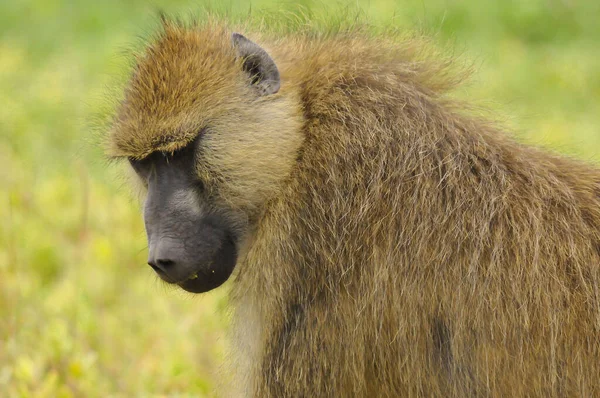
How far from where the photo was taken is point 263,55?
12.5 feet

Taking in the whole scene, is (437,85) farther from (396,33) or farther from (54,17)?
(54,17)

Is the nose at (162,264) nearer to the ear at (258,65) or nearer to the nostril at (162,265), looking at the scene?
the nostril at (162,265)

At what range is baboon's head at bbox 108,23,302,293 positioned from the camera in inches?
144

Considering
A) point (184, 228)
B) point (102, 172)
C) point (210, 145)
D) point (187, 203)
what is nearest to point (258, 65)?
point (210, 145)

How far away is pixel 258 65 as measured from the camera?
12.6 ft

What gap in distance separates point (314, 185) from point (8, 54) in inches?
336

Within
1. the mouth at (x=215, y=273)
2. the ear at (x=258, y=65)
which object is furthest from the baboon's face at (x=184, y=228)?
the ear at (x=258, y=65)

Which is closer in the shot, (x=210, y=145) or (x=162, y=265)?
(x=162, y=265)

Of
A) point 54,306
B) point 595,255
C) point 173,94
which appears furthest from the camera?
point 54,306

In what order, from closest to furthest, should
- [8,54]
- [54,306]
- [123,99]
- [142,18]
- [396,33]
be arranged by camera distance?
[123,99]
[396,33]
[54,306]
[8,54]
[142,18]

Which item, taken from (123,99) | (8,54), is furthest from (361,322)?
(8,54)

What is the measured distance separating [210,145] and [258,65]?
0.41 m

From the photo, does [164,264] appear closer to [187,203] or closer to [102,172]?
[187,203]

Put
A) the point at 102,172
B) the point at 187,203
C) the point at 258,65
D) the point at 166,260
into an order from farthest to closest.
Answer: the point at 102,172 < the point at 258,65 < the point at 187,203 < the point at 166,260
